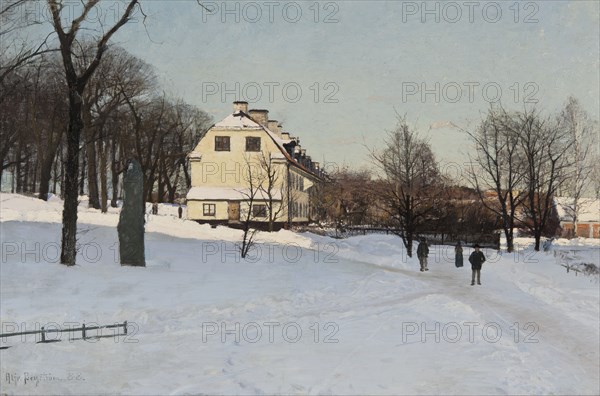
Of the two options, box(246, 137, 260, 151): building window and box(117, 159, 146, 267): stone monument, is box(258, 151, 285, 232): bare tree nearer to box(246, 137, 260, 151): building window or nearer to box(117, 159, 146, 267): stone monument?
box(246, 137, 260, 151): building window

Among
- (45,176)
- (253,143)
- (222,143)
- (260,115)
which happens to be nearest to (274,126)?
(260,115)

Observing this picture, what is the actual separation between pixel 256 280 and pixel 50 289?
20.0 feet

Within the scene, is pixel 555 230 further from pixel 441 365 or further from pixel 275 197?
pixel 441 365

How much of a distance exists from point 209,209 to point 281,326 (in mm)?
37155

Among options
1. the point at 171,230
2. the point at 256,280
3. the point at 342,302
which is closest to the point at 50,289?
the point at 256,280

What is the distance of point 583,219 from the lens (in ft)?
257

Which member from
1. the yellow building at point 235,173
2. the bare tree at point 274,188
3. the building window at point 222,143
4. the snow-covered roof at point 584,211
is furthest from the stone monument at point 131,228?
the snow-covered roof at point 584,211

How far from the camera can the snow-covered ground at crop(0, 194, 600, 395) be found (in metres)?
9.25

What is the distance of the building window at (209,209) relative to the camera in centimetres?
4969

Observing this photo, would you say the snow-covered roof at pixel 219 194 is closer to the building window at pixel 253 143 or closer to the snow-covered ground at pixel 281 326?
the building window at pixel 253 143

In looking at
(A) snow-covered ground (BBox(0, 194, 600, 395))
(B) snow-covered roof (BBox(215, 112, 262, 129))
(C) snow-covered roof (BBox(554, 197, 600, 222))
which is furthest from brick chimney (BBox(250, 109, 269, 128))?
(C) snow-covered roof (BBox(554, 197, 600, 222))

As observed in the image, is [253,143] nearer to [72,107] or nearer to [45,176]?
[45,176]

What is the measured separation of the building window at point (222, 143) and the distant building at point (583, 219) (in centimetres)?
4648

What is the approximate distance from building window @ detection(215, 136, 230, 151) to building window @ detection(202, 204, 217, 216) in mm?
4813
